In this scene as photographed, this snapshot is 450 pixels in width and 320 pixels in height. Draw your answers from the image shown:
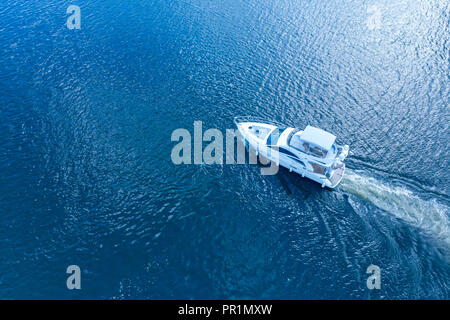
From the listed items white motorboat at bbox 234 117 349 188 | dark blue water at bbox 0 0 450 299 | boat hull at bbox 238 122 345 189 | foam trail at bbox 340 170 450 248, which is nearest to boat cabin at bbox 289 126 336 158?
white motorboat at bbox 234 117 349 188

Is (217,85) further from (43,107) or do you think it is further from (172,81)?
(43,107)

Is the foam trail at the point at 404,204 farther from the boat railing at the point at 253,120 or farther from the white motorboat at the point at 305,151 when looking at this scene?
the boat railing at the point at 253,120

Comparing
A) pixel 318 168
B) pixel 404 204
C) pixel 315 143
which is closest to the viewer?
pixel 404 204

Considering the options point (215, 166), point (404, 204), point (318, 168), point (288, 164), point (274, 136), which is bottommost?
point (404, 204)

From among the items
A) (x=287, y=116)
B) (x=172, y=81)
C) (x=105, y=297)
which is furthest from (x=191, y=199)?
(x=172, y=81)

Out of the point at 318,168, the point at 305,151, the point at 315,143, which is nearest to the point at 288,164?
the point at 305,151

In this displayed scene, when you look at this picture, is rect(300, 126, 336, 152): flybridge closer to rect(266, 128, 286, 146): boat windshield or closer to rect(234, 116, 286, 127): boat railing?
rect(266, 128, 286, 146): boat windshield

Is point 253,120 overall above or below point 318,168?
above

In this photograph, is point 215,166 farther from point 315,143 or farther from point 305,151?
point 315,143
